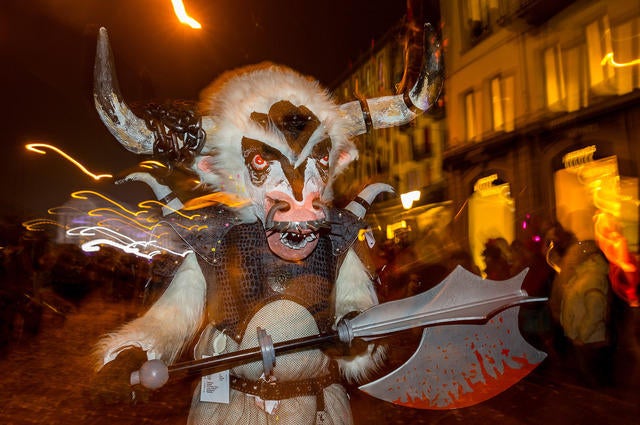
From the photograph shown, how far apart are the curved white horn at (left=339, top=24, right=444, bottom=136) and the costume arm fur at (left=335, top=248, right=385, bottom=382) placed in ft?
1.90

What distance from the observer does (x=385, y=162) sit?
21984mm

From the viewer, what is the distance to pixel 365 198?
2254 millimetres

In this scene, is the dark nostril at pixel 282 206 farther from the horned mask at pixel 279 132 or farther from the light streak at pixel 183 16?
the light streak at pixel 183 16

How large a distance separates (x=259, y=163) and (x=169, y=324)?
2.31 ft

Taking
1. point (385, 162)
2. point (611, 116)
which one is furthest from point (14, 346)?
point (385, 162)

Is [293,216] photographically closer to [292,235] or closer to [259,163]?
[292,235]

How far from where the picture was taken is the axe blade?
176 cm

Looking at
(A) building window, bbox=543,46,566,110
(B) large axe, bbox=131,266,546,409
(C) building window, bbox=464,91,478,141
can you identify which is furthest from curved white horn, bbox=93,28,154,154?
(C) building window, bbox=464,91,478,141

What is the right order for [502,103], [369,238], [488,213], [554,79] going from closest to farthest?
[369,238]
[554,79]
[502,103]
[488,213]

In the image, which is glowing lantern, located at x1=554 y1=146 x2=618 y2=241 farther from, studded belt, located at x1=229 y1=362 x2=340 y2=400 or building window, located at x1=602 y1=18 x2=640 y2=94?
studded belt, located at x1=229 y1=362 x2=340 y2=400

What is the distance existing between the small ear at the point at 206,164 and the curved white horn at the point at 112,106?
0.79ft

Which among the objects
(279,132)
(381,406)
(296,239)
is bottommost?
(381,406)

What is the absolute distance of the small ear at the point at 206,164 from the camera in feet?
6.57

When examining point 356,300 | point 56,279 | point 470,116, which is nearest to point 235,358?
point 356,300
